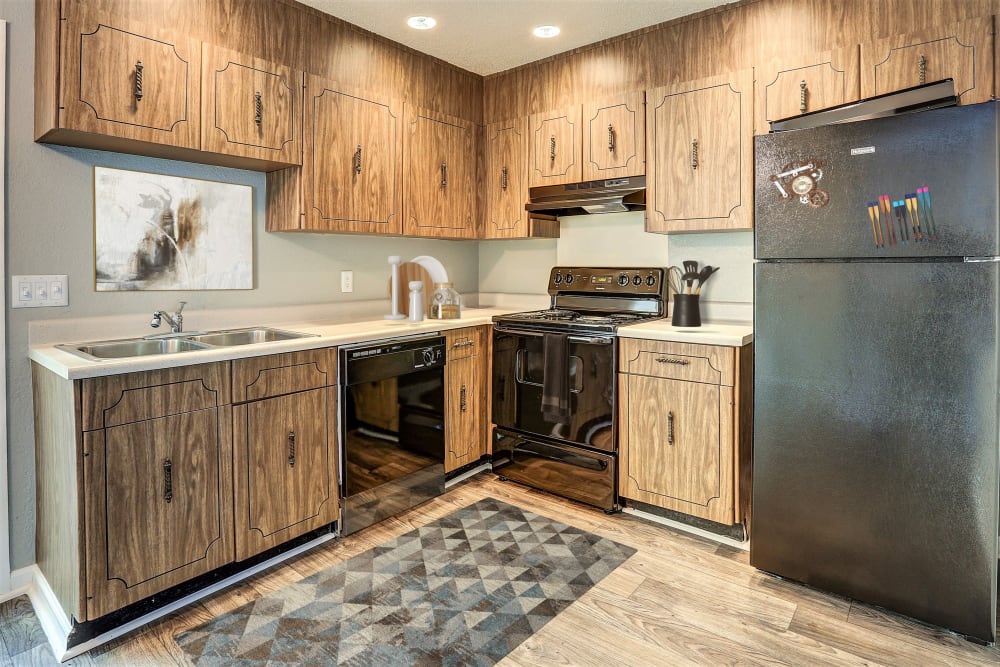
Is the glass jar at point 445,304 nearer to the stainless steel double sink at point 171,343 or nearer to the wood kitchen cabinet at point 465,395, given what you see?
the wood kitchen cabinet at point 465,395

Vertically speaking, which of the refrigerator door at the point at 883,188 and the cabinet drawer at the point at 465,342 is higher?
the refrigerator door at the point at 883,188

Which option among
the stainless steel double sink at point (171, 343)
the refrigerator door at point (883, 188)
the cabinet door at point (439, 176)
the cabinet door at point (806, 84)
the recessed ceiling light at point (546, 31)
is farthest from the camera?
the cabinet door at point (439, 176)

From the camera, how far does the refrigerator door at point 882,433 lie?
6.05 ft

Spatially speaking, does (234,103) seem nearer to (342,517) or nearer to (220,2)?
(220,2)

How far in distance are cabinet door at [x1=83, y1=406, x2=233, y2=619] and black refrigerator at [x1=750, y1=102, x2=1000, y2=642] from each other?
6.66 ft

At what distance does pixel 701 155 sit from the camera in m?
2.86

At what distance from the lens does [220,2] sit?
255 centimetres

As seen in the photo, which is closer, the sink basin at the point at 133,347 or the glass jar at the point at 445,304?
the sink basin at the point at 133,347

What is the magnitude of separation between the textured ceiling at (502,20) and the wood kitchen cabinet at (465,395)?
1580mm

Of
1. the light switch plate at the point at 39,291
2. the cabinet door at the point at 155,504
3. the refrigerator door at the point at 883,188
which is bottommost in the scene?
the cabinet door at the point at 155,504

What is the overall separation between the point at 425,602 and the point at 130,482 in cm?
107

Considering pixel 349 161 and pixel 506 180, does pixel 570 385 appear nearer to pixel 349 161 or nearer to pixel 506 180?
pixel 506 180

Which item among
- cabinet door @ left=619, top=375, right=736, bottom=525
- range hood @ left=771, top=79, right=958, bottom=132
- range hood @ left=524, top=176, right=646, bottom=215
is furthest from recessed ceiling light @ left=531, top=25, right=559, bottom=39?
cabinet door @ left=619, top=375, right=736, bottom=525

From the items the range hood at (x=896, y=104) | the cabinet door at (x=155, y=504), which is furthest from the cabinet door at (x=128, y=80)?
the range hood at (x=896, y=104)
